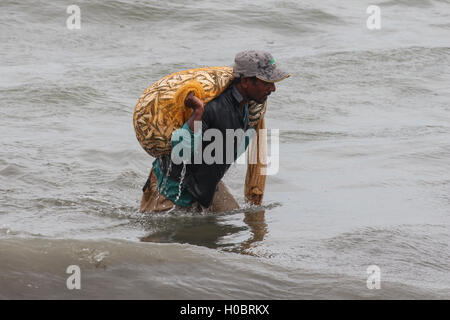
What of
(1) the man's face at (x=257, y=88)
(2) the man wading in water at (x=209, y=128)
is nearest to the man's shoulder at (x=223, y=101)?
(2) the man wading in water at (x=209, y=128)

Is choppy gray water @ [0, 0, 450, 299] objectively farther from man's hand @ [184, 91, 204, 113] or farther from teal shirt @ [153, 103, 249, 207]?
man's hand @ [184, 91, 204, 113]

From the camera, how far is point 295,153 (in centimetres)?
952

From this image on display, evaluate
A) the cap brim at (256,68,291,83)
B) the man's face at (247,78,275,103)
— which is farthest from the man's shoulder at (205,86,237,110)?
the cap brim at (256,68,291,83)

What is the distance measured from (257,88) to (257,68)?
0.49 ft

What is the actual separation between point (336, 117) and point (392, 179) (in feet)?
10.9

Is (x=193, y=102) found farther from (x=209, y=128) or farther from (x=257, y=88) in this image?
(x=257, y=88)

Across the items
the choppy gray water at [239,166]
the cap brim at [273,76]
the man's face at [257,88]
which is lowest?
the choppy gray water at [239,166]

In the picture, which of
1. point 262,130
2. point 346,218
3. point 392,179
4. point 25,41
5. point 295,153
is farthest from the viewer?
point 25,41

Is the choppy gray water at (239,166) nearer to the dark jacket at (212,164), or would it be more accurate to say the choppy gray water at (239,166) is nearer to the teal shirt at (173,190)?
the teal shirt at (173,190)

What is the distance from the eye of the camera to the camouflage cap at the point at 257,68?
5.64m

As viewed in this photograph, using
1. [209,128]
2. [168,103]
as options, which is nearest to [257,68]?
[209,128]

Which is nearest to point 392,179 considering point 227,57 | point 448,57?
point 227,57

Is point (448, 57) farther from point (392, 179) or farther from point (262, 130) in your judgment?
point (262, 130)

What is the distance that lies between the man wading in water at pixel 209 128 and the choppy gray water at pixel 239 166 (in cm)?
25
